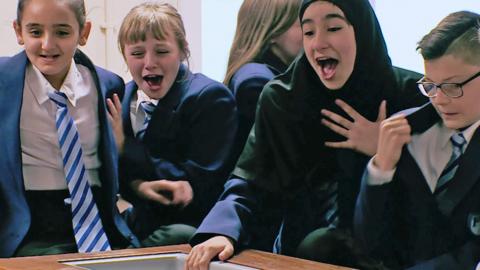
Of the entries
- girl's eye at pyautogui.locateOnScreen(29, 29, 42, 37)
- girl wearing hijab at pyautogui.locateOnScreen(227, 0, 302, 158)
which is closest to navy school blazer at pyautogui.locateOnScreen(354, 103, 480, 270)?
girl wearing hijab at pyautogui.locateOnScreen(227, 0, 302, 158)

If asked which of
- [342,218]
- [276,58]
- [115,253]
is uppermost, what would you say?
[276,58]

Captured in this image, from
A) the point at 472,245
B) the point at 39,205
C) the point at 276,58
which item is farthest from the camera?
the point at 39,205

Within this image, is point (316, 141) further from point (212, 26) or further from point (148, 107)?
point (148, 107)

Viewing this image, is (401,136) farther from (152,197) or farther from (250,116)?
(152,197)

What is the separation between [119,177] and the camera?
3.31m

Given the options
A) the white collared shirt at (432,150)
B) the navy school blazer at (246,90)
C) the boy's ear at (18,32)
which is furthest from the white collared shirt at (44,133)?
the white collared shirt at (432,150)

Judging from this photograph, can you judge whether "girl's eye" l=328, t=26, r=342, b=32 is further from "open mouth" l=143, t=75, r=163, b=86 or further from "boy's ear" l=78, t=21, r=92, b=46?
"boy's ear" l=78, t=21, r=92, b=46

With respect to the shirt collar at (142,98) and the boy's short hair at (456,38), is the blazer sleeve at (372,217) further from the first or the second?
the shirt collar at (142,98)

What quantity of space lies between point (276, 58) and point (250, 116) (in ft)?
0.80

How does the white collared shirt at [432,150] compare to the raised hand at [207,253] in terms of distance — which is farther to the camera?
the raised hand at [207,253]

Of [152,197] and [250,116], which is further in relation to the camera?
[152,197]

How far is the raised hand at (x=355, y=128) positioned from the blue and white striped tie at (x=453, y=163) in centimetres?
23

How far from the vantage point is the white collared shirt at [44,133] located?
10.5 ft

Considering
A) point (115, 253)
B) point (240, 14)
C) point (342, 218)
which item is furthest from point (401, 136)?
point (115, 253)
